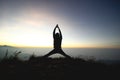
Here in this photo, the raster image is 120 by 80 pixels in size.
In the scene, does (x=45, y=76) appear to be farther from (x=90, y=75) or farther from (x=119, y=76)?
(x=119, y=76)

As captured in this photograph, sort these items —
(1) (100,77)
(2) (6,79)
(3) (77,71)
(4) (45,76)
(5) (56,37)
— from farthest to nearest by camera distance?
(5) (56,37) < (3) (77,71) < (1) (100,77) < (4) (45,76) < (2) (6,79)

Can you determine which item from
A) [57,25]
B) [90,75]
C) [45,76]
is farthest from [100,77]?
[57,25]

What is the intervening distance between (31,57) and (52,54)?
1398 mm

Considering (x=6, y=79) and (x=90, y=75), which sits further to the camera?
(x=90, y=75)

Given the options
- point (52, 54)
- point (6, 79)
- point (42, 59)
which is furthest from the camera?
point (52, 54)

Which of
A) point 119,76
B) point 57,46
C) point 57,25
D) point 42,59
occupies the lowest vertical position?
point 119,76

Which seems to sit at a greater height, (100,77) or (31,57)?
(31,57)

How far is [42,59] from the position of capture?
26.5 ft

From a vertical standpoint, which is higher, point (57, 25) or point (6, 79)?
point (57, 25)

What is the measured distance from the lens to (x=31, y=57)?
877cm

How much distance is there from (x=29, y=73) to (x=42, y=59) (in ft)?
10.3

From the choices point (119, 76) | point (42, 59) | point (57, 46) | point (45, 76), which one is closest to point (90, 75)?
point (119, 76)

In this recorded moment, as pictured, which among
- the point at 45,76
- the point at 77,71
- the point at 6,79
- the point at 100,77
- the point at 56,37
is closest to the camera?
the point at 6,79

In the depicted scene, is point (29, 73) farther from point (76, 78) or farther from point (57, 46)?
point (57, 46)
